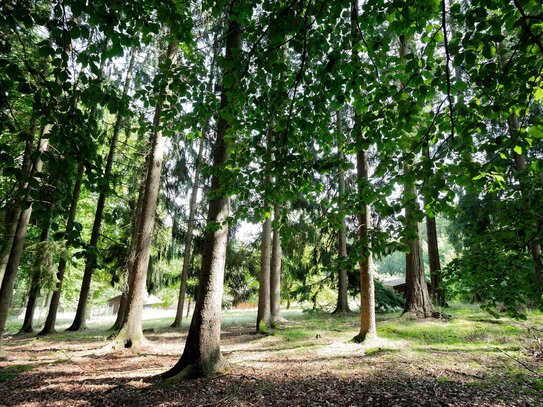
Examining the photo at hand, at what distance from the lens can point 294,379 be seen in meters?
5.46

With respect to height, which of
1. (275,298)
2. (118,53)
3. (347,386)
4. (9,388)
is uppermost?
(118,53)

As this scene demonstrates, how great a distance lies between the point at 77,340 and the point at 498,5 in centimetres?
1287

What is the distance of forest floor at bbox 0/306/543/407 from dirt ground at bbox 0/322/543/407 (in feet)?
0.05

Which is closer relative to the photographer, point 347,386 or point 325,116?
point 325,116

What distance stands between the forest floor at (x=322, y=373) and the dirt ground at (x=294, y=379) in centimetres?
2

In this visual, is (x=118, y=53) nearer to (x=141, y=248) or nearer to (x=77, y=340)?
(x=141, y=248)

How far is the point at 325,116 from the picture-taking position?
3520 mm

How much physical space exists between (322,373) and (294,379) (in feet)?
1.84

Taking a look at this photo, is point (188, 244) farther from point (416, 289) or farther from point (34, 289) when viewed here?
point (416, 289)

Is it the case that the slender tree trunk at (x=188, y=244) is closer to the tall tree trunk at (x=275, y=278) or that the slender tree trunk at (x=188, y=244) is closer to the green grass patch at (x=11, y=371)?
the tall tree trunk at (x=275, y=278)

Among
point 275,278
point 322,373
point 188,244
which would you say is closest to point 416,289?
point 275,278

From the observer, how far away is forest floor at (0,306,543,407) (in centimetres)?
453

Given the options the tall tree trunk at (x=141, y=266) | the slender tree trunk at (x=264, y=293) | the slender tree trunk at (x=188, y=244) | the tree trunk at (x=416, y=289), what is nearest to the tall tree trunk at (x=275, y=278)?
the slender tree trunk at (x=264, y=293)

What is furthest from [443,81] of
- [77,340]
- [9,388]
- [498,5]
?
[77,340]
